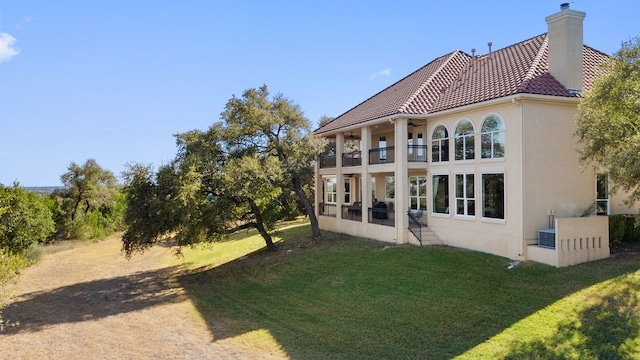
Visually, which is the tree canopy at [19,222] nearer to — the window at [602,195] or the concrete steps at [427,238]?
the concrete steps at [427,238]

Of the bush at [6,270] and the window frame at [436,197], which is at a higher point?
the window frame at [436,197]

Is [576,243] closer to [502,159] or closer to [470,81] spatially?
[502,159]

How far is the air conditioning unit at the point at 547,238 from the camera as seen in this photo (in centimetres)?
1435

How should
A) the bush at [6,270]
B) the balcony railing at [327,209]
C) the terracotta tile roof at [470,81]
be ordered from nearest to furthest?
the bush at [6,270] → the terracotta tile roof at [470,81] → the balcony railing at [327,209]

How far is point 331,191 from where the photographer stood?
1135 inches

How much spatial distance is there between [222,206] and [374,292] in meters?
9.15

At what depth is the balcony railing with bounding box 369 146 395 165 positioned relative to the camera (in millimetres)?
20828

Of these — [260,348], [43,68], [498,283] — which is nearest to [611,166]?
[498,283]

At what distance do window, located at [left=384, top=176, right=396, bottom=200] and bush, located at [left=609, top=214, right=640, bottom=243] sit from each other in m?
11.3

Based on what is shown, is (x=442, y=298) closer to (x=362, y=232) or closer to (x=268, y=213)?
(x=362, y=232)

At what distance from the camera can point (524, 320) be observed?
34.4 ft

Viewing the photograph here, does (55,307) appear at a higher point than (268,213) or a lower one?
lower

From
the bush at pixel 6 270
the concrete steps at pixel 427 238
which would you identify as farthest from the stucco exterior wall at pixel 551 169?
the bush at pixel 6 270

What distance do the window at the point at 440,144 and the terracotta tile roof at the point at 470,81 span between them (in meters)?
1.05
